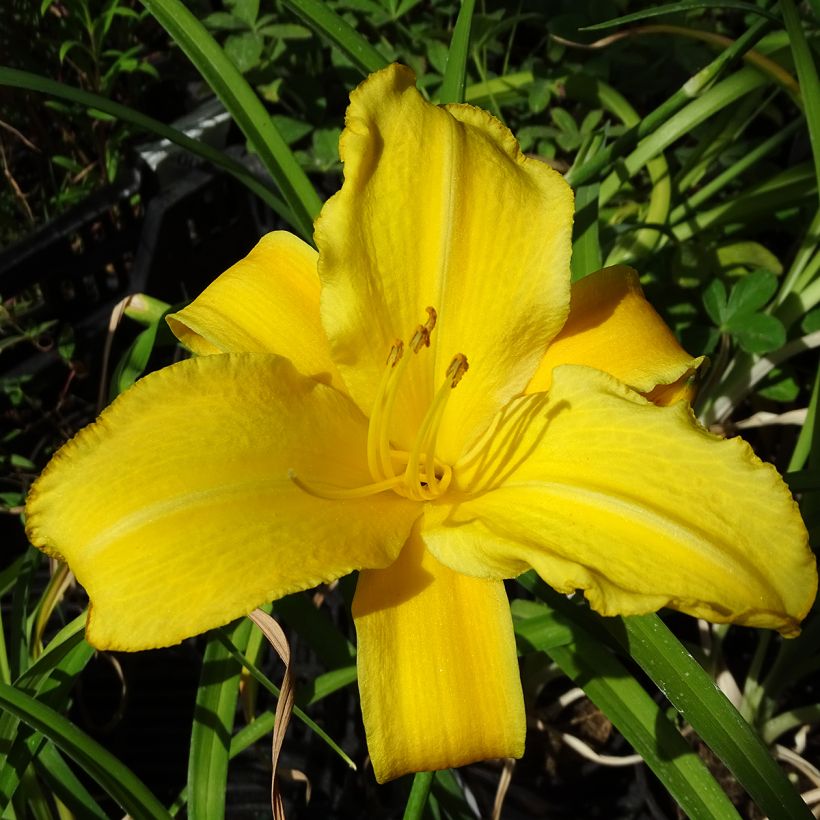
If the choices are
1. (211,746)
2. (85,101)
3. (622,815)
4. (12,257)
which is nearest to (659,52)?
(85,101)

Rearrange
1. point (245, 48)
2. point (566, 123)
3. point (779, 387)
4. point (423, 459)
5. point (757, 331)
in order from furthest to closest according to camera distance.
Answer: point (245, 48)
point (566, 123)
point (779, 387)
point (757, 331)
point (423, 459)

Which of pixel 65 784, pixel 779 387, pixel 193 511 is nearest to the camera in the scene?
pixel 193 511

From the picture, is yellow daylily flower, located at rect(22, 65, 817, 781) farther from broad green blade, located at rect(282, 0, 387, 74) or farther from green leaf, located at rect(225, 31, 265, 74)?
green leaf, located at rect(225, 31, 265, 74)

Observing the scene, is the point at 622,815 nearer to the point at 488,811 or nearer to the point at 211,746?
the point at 488,811

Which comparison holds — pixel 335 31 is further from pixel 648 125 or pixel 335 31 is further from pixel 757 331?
pixel 757 331

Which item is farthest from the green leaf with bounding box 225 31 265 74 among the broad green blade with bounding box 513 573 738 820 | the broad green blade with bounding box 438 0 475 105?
the broad green blade with bounding box 513 573 738 820

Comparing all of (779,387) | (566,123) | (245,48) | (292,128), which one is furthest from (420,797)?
(245,48)
